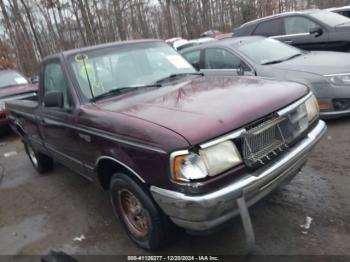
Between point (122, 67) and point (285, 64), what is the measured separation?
3.40 meters

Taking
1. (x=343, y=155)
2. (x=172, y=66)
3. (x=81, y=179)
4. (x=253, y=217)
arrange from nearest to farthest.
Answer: (x=253, y=217) → (x=172, y=66) → (x=343, y=155) → (x=81, y=179)

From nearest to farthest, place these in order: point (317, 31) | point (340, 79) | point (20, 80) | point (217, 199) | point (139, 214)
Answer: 1. point (217, 199)
2. point (139, 214)
3. point (340, 79)
4. point (317, 31)
5. point (20, 80)

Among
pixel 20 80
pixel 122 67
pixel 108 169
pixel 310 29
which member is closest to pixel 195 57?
pixel 310 29

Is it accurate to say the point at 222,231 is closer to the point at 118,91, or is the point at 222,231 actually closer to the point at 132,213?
the point at 132,213

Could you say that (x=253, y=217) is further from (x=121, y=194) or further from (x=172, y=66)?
(x=172, y=66)

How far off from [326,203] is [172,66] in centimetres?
225

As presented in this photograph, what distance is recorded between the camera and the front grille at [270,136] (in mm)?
2568

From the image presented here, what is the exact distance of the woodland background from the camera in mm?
23516

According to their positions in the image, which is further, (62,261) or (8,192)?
(8,192)

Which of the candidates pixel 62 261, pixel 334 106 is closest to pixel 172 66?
pixel 62 261

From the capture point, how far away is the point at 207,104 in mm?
2807

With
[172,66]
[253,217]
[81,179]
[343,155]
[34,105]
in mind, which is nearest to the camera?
[253,217]

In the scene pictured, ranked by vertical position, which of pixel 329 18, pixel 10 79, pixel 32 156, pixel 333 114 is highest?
pixel 329 18

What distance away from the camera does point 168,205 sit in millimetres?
2488
